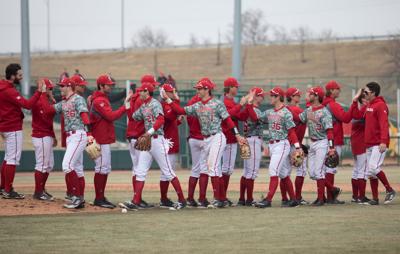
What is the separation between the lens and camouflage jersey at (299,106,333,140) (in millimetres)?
13250

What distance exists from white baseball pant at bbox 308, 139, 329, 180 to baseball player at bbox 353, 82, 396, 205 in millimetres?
696

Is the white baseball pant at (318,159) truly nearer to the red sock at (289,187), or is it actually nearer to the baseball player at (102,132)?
the red sock at (289,187)

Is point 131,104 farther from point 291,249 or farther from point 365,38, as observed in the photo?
point 365,38

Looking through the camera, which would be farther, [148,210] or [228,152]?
[228,152]

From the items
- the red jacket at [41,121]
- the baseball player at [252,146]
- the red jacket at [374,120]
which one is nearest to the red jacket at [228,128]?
the baseball player at [252,146]

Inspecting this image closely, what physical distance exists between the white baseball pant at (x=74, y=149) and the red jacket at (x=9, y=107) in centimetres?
123

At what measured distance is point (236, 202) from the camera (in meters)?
14.3

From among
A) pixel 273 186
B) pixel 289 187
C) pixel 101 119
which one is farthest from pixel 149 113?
pixel 289 187

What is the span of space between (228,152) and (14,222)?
399cm

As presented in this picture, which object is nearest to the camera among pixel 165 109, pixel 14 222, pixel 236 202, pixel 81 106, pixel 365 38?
pixel 14 222

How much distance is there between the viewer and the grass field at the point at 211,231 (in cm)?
888

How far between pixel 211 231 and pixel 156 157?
9.25 feet

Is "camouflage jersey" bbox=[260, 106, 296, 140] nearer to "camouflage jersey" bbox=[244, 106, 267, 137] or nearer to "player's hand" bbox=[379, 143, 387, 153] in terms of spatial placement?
"camouflage jersey" bbox=[244, 106, 267, 137]

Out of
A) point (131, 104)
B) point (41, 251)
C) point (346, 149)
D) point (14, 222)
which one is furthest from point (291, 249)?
point (346, 149)
